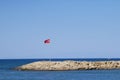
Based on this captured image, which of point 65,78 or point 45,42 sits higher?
point 45,42

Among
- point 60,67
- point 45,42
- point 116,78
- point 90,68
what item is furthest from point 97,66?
point 116,78

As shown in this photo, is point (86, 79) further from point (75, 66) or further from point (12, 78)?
point (75, 66)

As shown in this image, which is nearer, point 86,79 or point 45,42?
point 86,79

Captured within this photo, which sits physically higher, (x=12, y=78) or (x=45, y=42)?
(x=45, y=42)

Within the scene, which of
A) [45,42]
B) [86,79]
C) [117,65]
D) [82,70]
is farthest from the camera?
[117,65]

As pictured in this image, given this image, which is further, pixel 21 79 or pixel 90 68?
pixel 90 68

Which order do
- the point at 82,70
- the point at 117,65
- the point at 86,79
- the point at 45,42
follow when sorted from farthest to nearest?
the point at 117,65
the point at 82,70
the point at 45,42
the point at 86,79

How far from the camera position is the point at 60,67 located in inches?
4087

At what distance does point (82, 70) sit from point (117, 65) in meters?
11.0

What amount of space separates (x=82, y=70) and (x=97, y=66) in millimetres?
5398

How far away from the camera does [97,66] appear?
10662 cm

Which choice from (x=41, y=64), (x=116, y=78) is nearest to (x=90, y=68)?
(x=41, y=64)

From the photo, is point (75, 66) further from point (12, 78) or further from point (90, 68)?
point (12, 78)

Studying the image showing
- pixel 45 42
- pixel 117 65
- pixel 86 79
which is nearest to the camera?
pixel 86 79
